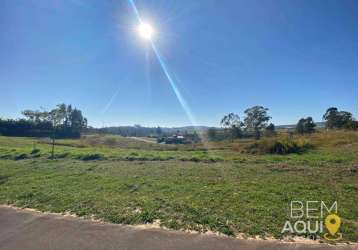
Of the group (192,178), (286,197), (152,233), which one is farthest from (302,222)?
(192,178)

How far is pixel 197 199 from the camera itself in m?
6.08

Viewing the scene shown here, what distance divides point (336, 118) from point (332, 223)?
58764mm

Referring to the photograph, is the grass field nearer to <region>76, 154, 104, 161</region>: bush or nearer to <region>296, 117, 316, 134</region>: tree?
<region>76, 154, 104, 161</region>: bush

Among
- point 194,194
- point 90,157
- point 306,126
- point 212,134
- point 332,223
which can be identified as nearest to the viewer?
point 332,223

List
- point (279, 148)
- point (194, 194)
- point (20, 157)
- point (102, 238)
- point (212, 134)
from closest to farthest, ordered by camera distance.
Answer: point (102, 238) → point (194, 194) → point (20, 157) → point (279, 148) → point (212, 134)

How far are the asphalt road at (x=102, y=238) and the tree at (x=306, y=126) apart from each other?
1979 inches

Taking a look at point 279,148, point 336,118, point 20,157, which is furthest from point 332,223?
point 336,118

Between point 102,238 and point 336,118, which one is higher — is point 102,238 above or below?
below

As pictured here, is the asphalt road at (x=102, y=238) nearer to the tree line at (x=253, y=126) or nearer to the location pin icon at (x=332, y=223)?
the location pin icon at (x=332, y=223)

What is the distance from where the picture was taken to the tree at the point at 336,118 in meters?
51.8

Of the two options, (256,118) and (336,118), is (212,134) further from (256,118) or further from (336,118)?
(336,118)

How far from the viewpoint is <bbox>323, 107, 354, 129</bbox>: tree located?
170ft

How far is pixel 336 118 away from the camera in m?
53.8

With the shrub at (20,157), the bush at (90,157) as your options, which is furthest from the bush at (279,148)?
the shrub at (20,157)
